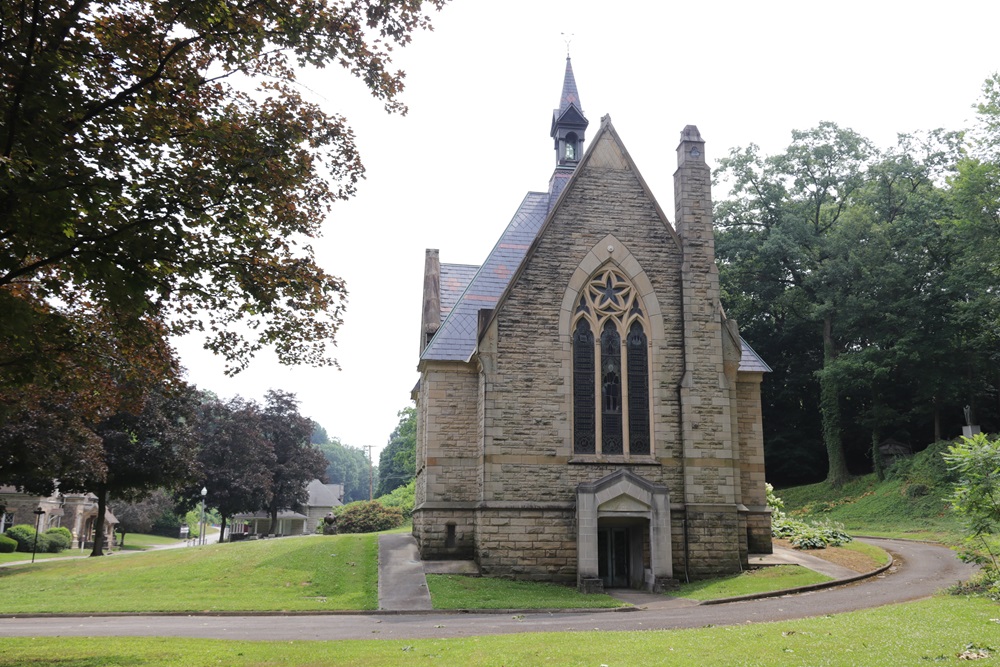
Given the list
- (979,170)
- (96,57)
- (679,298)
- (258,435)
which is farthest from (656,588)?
(258,435)

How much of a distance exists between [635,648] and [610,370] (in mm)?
12797

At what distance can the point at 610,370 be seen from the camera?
2344 cm

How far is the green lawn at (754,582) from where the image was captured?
19859mm

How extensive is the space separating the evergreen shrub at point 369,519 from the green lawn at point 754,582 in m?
18.8

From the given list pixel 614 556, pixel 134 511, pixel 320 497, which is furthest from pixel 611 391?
pixel 320 497

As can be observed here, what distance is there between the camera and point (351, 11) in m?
11.1

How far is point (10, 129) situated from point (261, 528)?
7858 centimetres

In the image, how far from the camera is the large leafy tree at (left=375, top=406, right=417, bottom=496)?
69.4 metres

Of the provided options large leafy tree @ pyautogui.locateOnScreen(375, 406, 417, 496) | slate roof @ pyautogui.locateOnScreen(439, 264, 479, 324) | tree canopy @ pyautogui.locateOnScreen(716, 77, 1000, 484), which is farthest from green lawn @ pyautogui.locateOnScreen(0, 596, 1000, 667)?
large leafy tree @ pyautogui.locateOnScreen(375, 406, 417, 496)

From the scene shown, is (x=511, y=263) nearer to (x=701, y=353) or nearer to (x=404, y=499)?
(x=701, y=353)

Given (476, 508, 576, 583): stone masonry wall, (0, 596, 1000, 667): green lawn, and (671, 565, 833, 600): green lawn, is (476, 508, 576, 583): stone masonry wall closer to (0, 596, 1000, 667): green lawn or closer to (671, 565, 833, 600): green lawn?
(671, 565, 833, 600): green lawn

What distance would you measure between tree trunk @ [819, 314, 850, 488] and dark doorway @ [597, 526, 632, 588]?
88.8 ft

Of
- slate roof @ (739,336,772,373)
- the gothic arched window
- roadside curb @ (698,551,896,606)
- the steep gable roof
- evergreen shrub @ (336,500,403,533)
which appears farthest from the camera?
evergreen shrub @ (336,500,403,533)

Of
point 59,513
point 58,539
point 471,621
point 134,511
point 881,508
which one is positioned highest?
point 881,508
